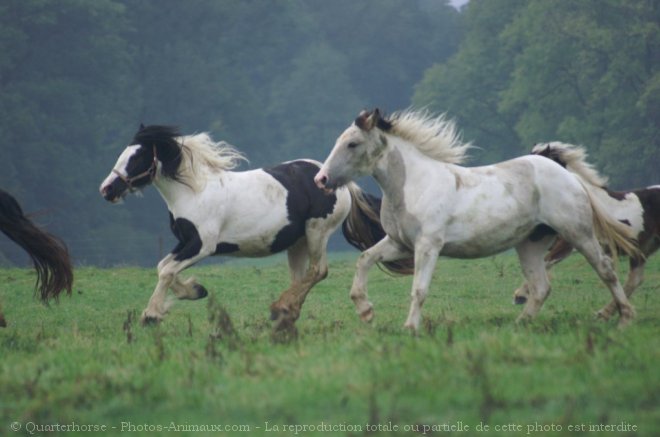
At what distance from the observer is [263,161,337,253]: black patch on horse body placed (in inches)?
558

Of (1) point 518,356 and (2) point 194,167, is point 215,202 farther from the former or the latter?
(1) point 518,356

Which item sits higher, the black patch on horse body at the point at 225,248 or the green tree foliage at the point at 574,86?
the black patch on horse body at the point at 225,248

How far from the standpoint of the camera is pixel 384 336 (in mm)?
10234

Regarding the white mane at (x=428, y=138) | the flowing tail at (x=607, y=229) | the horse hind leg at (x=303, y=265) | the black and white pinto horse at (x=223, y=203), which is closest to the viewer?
the white mane at (x=428, y=138)

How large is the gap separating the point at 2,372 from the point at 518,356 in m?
3.68

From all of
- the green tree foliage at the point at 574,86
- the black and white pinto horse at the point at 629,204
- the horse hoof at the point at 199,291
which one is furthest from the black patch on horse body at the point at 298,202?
the green tree foliage at the point at 574,86

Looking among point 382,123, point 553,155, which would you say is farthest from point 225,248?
point 553,155

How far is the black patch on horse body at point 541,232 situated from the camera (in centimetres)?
1240

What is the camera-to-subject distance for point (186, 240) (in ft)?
45.2

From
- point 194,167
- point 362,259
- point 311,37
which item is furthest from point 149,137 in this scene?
point 311,37

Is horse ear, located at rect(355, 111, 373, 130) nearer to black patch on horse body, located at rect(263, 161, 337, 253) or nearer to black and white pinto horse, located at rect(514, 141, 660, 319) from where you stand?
black patch on horse body, located at rect(263, 161, 337, 253)

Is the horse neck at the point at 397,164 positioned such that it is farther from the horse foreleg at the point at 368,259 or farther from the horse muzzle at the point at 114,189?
the horse muzzle at the point at 114,189

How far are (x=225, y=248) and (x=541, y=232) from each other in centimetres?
369

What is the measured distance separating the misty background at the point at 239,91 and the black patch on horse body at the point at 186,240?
99.4 ft
